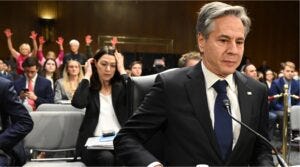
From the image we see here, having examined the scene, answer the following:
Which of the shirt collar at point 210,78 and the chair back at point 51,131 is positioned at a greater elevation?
the shirt collar at point 210,78

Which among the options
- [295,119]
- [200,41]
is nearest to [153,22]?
[295,119]

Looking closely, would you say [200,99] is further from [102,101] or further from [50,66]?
[50,66]

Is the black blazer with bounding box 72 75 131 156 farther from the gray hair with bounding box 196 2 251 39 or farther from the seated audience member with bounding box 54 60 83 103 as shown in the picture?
the gray hair with bounding box 196 2 251 39

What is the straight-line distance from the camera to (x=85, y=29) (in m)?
11.6

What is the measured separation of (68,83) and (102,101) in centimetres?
187

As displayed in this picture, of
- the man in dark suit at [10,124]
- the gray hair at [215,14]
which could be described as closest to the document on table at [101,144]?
the man in dark suit at [10,124]

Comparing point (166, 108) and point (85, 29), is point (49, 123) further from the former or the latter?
point (85, 29)

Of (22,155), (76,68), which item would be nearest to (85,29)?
(76,68)

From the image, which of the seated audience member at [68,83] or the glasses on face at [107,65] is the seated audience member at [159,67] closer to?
the seated audience member at [68,83]

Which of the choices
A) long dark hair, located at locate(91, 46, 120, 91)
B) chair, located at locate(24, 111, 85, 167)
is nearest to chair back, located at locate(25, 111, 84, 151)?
chair, located at locate(24, 111, 85, 167)

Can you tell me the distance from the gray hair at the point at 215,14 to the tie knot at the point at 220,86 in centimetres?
18

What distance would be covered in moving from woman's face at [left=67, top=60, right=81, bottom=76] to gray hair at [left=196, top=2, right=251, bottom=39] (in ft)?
12.5

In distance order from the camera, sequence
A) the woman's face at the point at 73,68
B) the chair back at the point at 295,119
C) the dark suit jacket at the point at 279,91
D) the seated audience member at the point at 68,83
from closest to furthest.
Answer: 1. the chair back at the point at 295,119
2. the seated audience member at the point at 68,83
3. the woman's face at the point at 73,68
4. the dark suit jacket at the point at 279,91

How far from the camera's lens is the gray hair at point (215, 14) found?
152 cm
